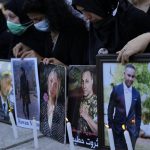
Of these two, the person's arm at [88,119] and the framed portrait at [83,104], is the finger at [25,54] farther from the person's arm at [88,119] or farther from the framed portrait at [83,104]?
the person's arm at [88,119]

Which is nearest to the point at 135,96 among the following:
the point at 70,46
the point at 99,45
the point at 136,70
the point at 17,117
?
the point at 136,70

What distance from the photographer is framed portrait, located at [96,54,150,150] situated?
174cm

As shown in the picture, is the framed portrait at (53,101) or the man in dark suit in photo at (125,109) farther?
the framed portrait at (53,101)

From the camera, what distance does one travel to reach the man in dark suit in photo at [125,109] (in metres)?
1.77

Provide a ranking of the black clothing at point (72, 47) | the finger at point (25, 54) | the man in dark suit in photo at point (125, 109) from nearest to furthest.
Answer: the man in dark suit in photo at point (125, 109), the black clothing at point (72, 47), the finger at point (25, 54)

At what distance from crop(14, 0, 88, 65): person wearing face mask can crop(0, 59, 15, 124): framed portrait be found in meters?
0.33

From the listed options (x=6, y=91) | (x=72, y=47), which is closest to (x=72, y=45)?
(x=72, y=47)

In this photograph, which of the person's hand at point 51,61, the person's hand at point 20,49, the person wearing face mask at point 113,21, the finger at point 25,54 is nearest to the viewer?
the person wearing face mask at point 113,21

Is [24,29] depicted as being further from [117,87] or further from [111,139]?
[111,139]

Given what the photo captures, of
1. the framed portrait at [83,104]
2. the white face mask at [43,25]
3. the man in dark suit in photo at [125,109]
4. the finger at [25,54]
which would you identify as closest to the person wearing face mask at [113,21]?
the framed portrait at [83,104]

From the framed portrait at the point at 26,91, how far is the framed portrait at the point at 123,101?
22.8 inches

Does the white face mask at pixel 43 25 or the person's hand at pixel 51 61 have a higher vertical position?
the white face mask at pixel 43 25

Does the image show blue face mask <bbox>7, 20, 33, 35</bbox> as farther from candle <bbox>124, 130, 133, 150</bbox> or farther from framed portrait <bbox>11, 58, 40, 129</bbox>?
candle <bbox>124, 130, 133, 150</bbox>

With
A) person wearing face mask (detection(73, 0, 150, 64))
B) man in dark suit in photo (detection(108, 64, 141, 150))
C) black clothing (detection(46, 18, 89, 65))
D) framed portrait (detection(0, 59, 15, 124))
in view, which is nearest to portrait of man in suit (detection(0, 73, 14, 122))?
framed portrait (detection(0, 59, 15, 124))
